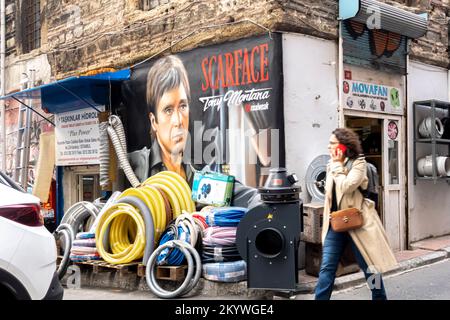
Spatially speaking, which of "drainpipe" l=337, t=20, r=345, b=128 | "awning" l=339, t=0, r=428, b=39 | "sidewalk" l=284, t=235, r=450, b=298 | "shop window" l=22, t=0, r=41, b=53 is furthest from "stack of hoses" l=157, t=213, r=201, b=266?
"shop window" l=22, t=0, r=41, b=53

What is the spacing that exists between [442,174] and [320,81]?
9.83ft

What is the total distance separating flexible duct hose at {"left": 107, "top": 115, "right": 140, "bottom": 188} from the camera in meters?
8.70

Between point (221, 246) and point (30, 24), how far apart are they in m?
8.71

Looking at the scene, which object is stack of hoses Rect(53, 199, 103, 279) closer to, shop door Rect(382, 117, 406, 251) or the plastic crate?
the plastic crate

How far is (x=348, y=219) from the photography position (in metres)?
4.88

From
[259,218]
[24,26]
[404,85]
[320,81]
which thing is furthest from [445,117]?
[24,26]

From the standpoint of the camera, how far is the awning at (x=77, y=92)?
28.6 ft

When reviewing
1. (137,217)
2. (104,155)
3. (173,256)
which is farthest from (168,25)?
(173,256)

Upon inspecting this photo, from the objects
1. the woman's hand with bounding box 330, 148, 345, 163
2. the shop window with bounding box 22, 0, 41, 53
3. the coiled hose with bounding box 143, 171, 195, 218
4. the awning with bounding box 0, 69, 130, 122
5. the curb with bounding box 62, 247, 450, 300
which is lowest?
the curb with bounding box 62, 247, 450, 300

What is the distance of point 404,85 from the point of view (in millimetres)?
8992

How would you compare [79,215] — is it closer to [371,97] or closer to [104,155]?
[104,155]

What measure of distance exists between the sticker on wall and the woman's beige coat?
399 centimetres

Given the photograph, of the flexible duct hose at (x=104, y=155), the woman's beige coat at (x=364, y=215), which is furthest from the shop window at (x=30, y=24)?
the woman's beige coat at (x=364, y=215)

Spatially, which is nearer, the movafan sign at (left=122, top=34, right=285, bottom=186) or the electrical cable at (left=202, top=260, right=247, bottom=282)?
the electrical cable at (left=202, top=260, right=247, bottom=282)
